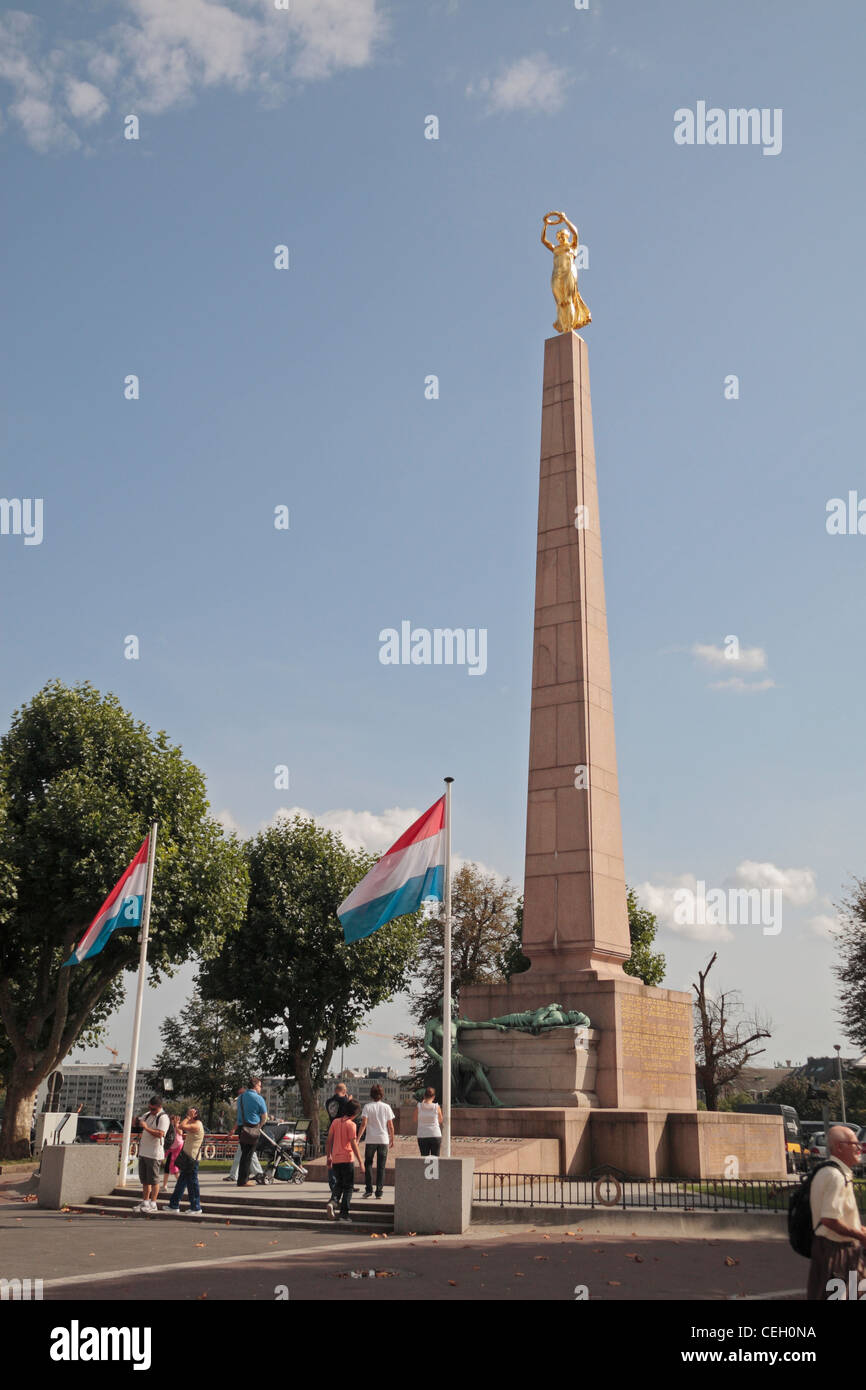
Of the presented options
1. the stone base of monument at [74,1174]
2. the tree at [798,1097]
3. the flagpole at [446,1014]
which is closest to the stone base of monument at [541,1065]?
the flagpole at [446,1014]

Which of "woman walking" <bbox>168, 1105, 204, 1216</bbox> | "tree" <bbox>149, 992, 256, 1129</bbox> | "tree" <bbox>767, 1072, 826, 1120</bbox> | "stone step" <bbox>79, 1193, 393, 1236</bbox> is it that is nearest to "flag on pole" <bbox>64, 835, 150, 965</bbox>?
"woman walking" <bbox>168, 1105, 204, 1216</bbox>

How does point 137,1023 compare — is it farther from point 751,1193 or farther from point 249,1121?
point 751,1193

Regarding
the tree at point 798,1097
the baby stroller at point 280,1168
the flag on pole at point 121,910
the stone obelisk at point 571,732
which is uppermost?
the stone obelisk at point 571,732

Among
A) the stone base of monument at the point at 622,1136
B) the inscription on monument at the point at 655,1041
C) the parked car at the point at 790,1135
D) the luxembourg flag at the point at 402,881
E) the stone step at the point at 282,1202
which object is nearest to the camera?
the stone step at the point at 282,1202

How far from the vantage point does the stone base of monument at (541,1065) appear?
22.0m

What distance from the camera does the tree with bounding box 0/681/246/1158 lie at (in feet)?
108

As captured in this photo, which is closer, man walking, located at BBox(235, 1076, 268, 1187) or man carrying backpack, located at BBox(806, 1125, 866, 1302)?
man carrying backpack, located at BBox(806, 1125, 866, 1302)

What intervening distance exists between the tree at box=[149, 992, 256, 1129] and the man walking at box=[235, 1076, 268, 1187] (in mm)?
51958

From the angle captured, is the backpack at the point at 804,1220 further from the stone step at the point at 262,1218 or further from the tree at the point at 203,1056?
the tree at the point at 203,1056

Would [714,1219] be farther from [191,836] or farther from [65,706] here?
[65,706]

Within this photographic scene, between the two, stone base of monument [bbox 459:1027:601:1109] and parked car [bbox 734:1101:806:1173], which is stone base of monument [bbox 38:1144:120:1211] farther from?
parked car [bbox 734:1101:806:1173]

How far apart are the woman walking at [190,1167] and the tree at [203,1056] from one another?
5517 centimetres
